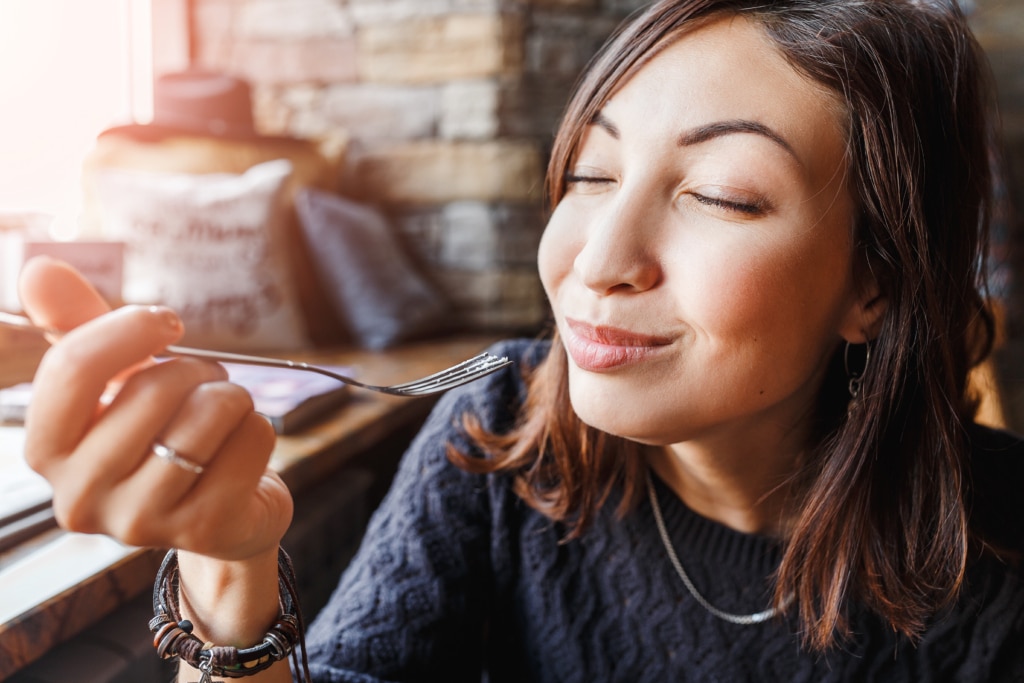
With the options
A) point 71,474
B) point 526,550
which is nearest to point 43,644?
point 71,474

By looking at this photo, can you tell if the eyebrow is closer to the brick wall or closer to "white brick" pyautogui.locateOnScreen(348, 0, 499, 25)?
the brick wall

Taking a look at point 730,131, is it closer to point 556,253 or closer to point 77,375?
point 556,253

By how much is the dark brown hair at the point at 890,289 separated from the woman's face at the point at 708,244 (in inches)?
1.8

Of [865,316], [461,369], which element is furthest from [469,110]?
[461,369]

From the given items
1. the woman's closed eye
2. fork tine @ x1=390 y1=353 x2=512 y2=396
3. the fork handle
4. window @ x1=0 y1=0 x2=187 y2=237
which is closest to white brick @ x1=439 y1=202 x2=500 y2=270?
window @ x1=0 y1=0 x2=187 y2=237

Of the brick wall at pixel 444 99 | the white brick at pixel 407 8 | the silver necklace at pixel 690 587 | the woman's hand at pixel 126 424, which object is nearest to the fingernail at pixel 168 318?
the woman's hand at pixel 126 424

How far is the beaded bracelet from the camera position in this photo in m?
0.63

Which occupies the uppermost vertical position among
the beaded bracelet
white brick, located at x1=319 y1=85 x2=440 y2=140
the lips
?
white brick, located at x1=319 y1=85 x2=440 y2=140

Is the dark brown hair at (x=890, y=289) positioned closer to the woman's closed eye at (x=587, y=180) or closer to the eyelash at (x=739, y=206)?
the woman's closed eye at (x=587, y=180)

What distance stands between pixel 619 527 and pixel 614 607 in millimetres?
104

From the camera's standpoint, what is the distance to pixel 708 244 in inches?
30.3

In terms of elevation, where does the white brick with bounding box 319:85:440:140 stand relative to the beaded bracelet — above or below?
above

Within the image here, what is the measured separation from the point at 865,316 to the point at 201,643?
2.56ft

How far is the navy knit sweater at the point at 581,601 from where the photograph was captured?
3.10 ft
